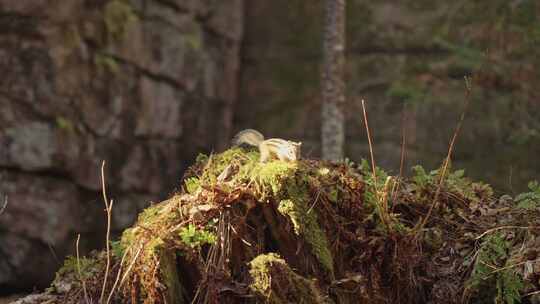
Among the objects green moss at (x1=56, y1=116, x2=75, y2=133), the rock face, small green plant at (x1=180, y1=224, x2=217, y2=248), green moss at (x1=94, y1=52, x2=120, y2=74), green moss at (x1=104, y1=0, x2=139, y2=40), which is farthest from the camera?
green moss at (x1=104, y1=0, x2=139, y2=40)

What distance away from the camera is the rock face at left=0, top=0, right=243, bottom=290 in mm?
9227

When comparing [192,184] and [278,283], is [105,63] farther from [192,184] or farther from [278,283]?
[278,283]

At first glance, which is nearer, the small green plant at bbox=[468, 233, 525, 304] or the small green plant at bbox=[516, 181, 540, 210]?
the small green plant at bbox=[468, 233, 525, 304]

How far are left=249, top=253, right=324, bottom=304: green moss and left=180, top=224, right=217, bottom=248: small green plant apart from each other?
0.25 m

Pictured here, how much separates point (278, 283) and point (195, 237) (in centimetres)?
48

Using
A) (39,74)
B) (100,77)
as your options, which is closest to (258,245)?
(39,74)

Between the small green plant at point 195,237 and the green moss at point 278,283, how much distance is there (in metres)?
0.25

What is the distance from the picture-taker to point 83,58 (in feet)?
33.0


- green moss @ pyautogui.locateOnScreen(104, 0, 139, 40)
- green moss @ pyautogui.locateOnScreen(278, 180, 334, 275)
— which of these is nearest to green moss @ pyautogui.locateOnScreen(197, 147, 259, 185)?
green moss @ pyautogui.locateOnScreen(278, 180, 334, 275)

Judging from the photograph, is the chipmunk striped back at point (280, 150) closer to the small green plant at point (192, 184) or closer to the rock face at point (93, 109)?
the small green plant at point (192, 184)

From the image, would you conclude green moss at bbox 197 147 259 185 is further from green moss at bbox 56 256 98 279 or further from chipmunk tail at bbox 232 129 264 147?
green moss at bbox 56 256 98 279

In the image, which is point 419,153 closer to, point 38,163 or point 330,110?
point 330,110

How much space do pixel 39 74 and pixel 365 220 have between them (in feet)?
22.1

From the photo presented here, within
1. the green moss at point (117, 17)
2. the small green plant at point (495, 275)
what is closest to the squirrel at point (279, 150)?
the small green plant at point (495, 275)
